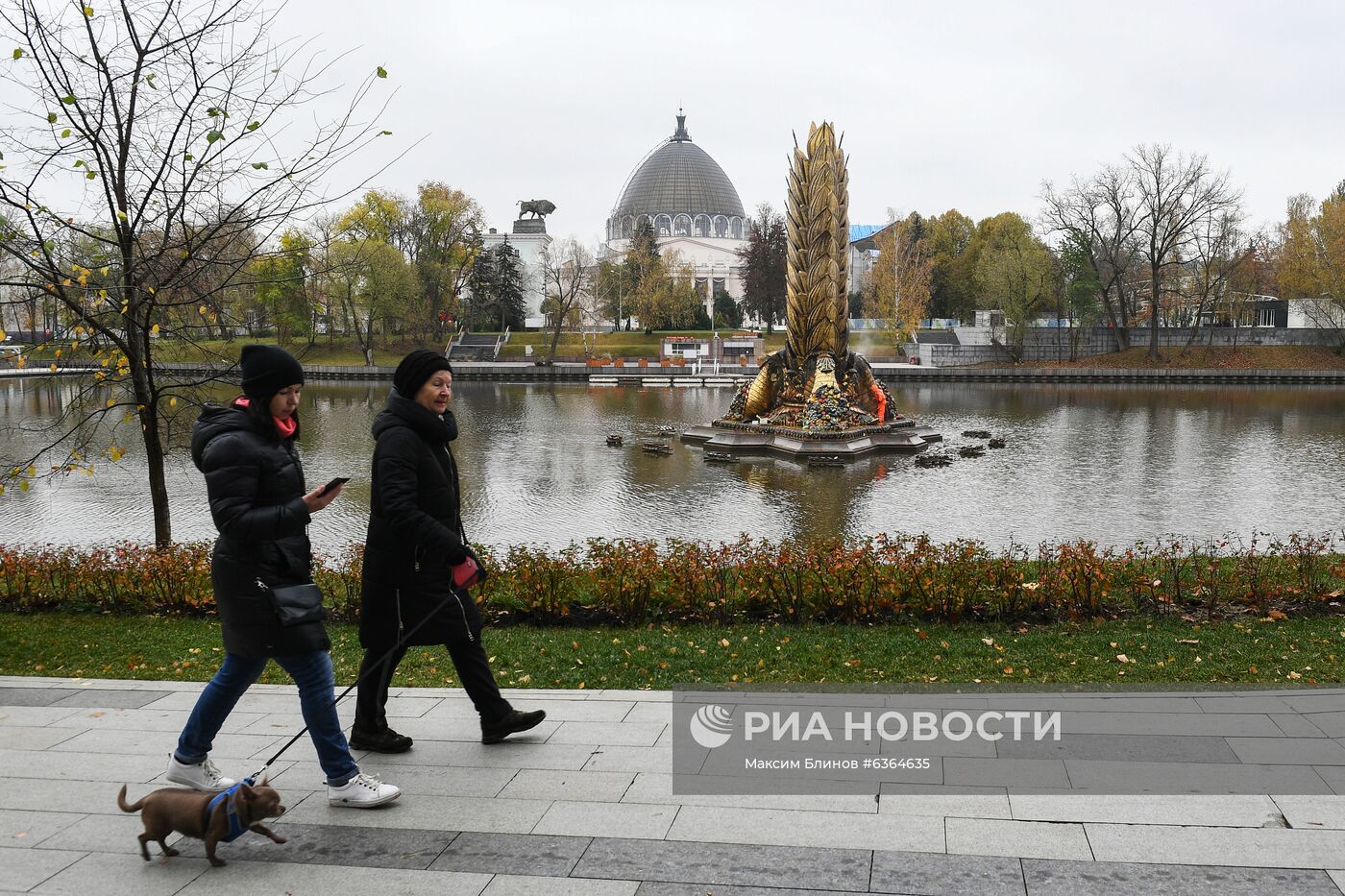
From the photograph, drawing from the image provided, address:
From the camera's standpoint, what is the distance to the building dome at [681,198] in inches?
4230

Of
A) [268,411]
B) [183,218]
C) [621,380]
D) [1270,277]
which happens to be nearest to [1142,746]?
[268,411]

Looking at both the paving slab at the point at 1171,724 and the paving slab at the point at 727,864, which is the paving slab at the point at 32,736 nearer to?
the paving slab at the point at 727,864

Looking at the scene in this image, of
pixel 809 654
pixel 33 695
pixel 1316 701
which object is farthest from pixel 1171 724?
pixel 33 695

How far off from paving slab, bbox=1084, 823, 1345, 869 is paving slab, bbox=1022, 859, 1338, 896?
5cm

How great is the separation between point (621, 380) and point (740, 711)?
4949 cm

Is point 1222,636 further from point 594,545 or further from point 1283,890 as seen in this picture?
point 594,545

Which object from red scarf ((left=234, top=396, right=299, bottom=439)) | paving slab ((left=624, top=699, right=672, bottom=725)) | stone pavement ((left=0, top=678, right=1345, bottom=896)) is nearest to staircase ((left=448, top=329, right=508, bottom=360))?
paving slab ((left=624, top=699, right=672, bottom=725))

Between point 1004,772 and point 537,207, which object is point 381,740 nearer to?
point 1004,772

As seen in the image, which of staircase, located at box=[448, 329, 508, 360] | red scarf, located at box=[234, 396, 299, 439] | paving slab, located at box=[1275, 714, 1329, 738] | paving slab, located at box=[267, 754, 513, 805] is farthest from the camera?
staircase, located at box=[448, 329, 508, 360]

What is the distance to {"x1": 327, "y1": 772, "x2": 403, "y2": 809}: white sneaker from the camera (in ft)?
14.3

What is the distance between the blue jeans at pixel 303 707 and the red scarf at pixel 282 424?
0.95 metres

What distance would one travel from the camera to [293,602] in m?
4.20

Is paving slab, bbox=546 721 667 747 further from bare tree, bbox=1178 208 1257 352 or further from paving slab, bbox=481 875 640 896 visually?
bare tree, bbox=1178 208 1257 352

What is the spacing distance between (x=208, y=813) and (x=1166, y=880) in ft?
11.6
